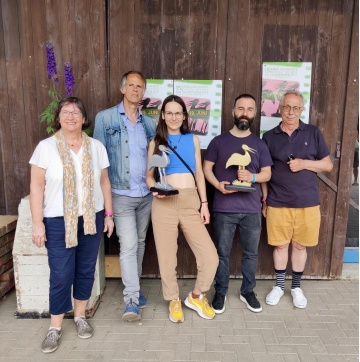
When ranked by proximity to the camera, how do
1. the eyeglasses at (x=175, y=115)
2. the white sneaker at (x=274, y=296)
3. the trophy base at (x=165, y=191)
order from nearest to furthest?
the trophy base at (x=165, y=191) < the eyeglasses at (x=175, y=115) < the white sneaker at (x=274, y=296)

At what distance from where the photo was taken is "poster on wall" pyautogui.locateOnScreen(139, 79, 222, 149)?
11.9ft

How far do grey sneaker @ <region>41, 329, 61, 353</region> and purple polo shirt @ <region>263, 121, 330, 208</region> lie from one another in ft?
7.43

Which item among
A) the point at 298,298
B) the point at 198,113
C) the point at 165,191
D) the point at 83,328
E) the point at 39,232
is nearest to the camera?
the point at 39,232

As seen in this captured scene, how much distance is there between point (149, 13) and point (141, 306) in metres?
2.91

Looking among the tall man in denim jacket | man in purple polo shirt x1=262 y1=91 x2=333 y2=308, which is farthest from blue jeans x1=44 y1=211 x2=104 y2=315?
man in purple polo shirt x1=262 y1=91 x2=333 y2=308

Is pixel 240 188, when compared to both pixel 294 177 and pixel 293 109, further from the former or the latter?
pixel 293 109

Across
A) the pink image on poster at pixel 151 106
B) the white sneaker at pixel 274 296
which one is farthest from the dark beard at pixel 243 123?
the white sneaker at pixel 274 296

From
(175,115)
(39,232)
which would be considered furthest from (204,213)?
(39,232)

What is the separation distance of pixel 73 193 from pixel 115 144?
66 centimetres

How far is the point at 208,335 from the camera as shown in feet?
9.73

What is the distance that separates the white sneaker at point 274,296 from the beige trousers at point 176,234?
0.74m

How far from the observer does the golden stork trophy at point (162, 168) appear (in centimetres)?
283

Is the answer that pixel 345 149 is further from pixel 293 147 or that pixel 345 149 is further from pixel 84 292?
pixel 84 292

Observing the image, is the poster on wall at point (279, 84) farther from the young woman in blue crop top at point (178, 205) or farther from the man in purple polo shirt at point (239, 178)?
the young woman in blue crop top at point (178, 205)
